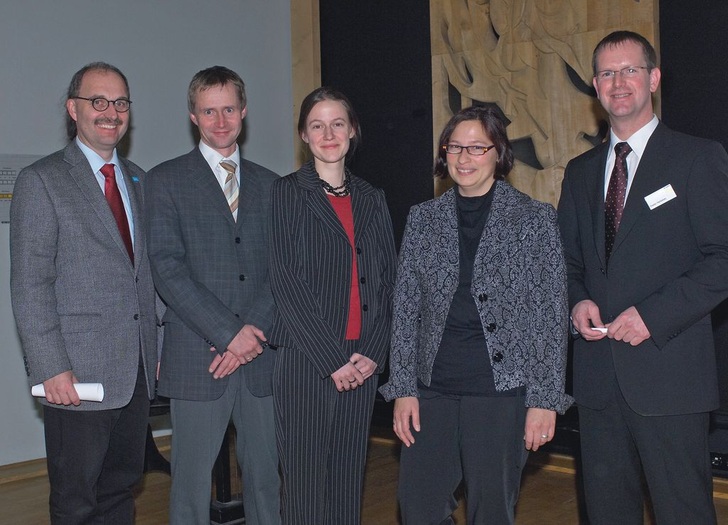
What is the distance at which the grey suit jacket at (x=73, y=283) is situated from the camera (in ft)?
9.16

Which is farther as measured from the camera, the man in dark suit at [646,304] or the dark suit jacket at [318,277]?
the dark suit jacket at [318,277]

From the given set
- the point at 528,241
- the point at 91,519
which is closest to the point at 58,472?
the point at 91,519

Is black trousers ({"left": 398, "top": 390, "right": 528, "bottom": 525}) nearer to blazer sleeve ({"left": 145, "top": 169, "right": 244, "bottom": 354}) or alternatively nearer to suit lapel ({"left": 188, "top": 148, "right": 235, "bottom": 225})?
blazer sleeve ({"left": 145, "top": 169, "right": 244, "bottom": 354})

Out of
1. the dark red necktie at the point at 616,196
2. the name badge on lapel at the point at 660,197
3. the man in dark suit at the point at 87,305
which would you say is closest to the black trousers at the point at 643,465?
the dark red necktie at the point at 616,196

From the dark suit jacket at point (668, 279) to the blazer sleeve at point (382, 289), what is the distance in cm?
69

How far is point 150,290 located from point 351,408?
0.87 meters

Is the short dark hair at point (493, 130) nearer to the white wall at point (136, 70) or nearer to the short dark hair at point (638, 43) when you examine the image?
the short dark hair at point (638, 43)

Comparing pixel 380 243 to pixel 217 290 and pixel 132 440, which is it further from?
pixel 132 440

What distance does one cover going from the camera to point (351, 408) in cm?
290

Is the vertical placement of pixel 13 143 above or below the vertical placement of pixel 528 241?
above

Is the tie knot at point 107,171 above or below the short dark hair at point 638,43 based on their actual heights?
below

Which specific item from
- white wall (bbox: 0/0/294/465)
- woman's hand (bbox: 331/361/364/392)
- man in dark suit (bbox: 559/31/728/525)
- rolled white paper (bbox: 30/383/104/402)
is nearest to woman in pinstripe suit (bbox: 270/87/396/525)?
woman's hand (bbox: 331/361/364/392)

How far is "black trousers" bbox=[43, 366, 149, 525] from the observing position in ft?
9.30

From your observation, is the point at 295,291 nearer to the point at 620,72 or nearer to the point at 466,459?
the point at 466,459
